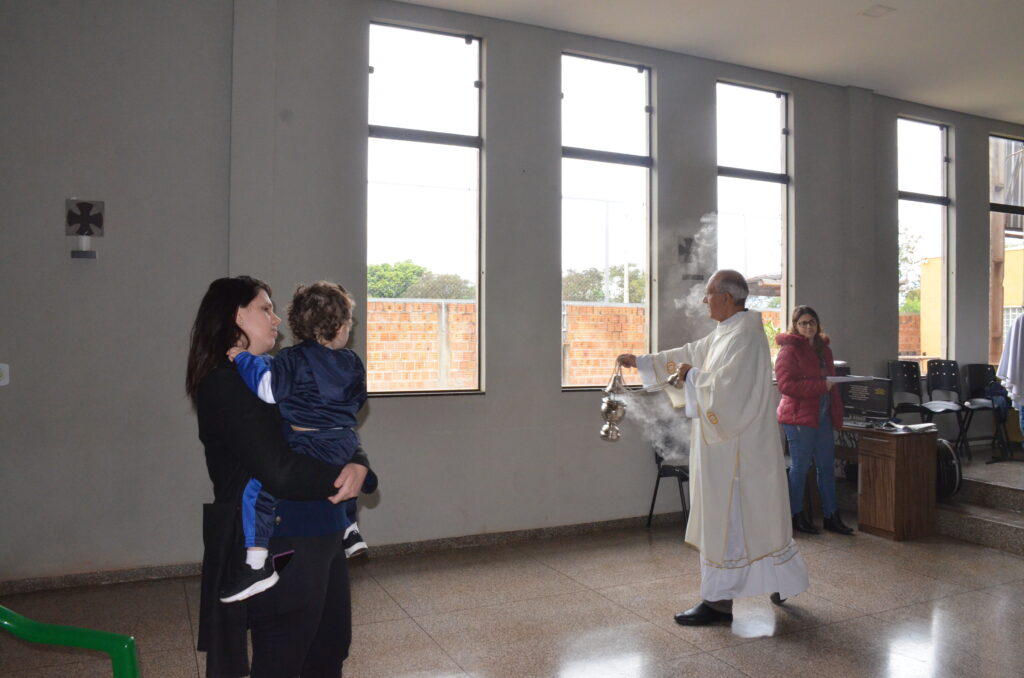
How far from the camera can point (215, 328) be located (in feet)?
5.67

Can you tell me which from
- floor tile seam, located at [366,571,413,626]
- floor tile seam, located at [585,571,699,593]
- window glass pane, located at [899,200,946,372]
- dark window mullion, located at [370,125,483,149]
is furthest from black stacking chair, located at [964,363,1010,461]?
floor tile seam, located at [366,571,413,626]

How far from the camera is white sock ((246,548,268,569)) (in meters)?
1.65

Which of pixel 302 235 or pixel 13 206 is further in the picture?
pixel 302 235

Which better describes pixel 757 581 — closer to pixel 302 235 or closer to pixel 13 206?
pixel 302 235

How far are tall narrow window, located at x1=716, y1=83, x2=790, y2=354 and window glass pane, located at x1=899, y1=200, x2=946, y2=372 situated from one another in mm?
1454

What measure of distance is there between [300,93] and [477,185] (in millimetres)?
1248

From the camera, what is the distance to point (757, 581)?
→ 3.45 meters

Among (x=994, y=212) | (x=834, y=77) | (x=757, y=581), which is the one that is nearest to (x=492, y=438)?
(x=757, y=581)

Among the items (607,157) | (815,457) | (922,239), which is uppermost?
(607,157)

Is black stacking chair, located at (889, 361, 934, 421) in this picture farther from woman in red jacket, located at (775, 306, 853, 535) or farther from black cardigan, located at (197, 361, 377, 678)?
black cardigan, located at (197, 361, 377, 678)

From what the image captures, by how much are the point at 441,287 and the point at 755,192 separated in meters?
2.86

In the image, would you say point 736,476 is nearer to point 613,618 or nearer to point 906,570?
point 613,618

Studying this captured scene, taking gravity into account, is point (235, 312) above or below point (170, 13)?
below

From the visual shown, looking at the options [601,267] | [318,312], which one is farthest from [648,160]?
[318,312]
